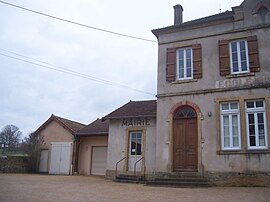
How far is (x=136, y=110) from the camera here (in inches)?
709

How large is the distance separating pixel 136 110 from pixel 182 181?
6.10 m

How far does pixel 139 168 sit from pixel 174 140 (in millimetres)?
3057

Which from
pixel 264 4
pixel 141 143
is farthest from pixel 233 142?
pixel 264 4

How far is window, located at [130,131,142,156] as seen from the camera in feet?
54.7

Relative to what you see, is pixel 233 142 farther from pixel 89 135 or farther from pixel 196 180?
pixel 89 135

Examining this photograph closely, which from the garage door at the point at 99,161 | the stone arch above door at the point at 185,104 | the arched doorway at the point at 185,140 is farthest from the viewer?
the garage door at the point at 99,161

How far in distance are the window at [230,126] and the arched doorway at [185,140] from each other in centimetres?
125

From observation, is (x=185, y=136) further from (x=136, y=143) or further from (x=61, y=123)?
(x=61, y=123)

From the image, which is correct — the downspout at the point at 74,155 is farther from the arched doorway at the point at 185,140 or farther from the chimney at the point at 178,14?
the chimney at the point at 178,14

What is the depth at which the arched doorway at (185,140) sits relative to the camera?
547 inches

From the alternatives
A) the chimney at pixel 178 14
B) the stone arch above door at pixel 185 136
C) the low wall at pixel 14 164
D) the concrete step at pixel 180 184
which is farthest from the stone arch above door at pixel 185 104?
the low wall at pixel 14 164

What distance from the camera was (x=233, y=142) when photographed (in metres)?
13.2

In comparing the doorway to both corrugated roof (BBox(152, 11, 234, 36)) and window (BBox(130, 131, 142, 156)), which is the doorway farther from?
corrugated roof (BBox(152, 11, 234, 36))

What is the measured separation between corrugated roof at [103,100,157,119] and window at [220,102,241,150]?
4026 millimetres
